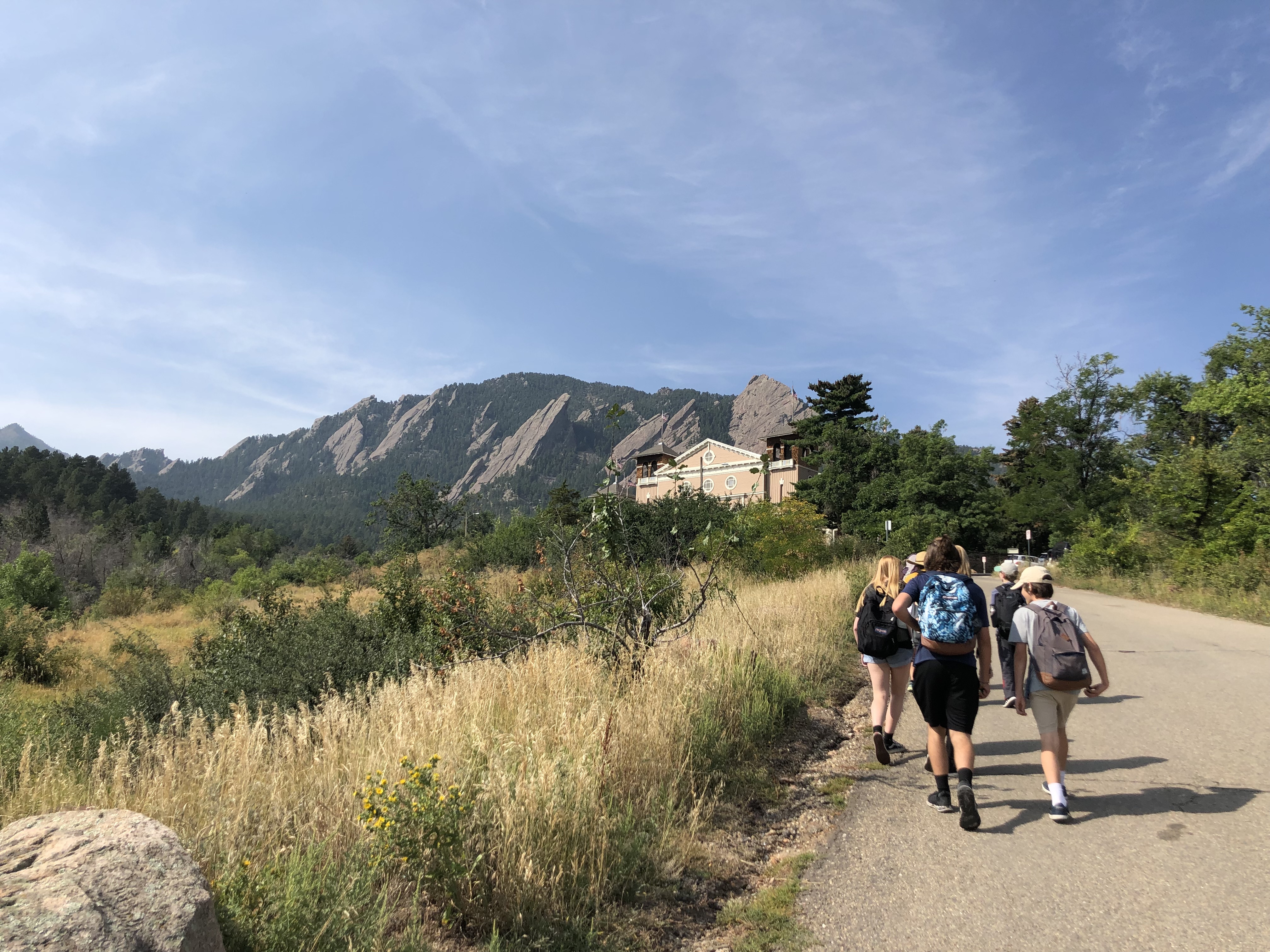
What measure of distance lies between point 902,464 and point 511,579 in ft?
130

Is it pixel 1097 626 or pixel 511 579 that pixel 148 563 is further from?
pixel 1097 626

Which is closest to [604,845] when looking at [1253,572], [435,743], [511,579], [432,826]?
[432,826]

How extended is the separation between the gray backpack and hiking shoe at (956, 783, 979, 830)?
98 cm

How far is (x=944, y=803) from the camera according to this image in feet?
14.5

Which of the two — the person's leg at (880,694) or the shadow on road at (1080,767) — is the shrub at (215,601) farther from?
the shadow on road at (1080,767)

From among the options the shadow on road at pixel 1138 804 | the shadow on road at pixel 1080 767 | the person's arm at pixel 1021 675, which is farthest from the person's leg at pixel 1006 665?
the person's arm at pixel 1021 675

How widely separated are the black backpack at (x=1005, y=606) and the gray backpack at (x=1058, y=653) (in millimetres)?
3028

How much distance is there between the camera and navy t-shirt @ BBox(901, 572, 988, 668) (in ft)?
15.0

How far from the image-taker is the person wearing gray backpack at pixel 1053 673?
14.5 ft

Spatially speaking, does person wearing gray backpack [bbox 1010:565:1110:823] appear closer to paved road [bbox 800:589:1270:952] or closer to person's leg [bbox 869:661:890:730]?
paved road [bbox 800:589:1270:952]

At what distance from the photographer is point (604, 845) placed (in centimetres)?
333

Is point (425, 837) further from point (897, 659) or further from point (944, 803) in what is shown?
point (897, 659)

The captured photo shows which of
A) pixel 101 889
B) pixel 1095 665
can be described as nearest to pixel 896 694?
pixel 1095 665

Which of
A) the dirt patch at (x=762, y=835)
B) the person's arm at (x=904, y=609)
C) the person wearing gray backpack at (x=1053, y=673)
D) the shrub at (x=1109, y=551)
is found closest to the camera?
the dirt patch at (x=762, y=835)
